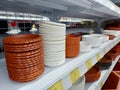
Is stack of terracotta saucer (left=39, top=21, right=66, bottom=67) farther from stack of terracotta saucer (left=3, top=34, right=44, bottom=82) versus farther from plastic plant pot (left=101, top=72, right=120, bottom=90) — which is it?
plastic plant pot (left=101, top=72, right=120, bottom=90)

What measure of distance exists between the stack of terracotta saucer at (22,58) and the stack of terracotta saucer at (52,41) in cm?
10

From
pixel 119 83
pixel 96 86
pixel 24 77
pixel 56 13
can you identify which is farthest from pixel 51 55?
pixel 119 83

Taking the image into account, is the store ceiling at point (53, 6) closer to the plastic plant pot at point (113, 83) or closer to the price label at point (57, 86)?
the price label at point (57, 86)

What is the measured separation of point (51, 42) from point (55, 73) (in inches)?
4.5

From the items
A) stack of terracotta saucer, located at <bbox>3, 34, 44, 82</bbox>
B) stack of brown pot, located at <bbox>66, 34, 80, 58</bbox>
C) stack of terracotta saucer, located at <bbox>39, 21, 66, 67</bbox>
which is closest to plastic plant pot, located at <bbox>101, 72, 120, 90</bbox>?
stack of brown pot, located at <bbox>66, 34, 80, 58</bbox>

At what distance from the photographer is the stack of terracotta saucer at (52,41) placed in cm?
58

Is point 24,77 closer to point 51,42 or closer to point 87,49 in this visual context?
point 51,42

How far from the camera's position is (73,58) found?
2.47 feet

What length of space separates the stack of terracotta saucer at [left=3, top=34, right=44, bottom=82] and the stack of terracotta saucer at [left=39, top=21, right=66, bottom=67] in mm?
96

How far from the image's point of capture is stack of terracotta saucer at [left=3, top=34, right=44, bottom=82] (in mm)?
466

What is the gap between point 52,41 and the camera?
60 cm

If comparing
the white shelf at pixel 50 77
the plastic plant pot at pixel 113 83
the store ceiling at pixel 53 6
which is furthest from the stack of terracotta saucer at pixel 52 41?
the plastic plant pot at pixel 113 83

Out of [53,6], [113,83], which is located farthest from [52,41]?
[113,83]

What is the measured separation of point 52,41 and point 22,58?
0.16m
